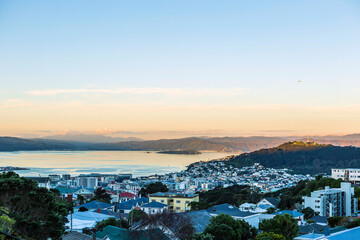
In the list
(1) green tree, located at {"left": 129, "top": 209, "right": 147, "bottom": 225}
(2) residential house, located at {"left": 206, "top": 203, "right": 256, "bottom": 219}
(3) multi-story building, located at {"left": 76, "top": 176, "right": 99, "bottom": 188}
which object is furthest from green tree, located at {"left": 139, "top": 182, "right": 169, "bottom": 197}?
(3) multi-story building, located at {"left": 76, "top": 176, "right": 99, "bottom": 188}

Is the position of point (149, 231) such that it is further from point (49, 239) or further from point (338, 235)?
point (338, 235)

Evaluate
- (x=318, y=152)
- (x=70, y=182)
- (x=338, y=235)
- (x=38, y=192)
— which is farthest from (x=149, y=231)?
(x=318, y=152)

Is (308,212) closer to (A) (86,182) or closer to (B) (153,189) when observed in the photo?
(B) (153,189)

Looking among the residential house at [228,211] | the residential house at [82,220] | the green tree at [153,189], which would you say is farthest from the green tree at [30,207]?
the green tree at [153,189]

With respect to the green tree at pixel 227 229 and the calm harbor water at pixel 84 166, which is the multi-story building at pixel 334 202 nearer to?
the green tree at pixel 227 229

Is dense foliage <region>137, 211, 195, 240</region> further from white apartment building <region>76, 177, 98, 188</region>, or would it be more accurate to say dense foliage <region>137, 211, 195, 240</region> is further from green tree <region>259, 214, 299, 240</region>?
white apartment building <region>76, 177, 98, 188</region>
